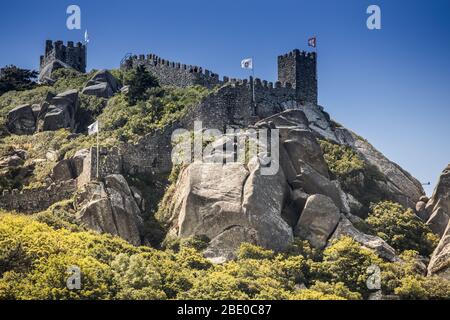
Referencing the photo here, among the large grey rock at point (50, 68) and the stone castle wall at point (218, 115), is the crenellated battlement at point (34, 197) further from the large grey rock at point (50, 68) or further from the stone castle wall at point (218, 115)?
the large grey rock at point (50, 68)

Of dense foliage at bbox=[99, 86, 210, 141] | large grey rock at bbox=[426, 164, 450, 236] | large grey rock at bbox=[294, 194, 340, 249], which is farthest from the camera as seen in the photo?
dense foliage at bbox=[99, 86, 210, 141]

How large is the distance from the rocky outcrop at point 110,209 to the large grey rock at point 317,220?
8341 millimetres

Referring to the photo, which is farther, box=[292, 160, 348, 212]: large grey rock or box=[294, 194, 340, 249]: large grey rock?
box=[292, 160, 348, 212]: large grey rock

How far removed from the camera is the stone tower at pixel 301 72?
225ft

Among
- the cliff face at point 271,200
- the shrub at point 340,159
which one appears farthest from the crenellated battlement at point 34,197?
the shrub at point 340,159

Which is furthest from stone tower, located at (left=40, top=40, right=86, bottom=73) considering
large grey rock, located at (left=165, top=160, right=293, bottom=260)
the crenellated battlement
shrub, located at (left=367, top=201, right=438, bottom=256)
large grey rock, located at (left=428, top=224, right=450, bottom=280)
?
large grey rock, located at (left=428, top=224, right=450, bottom=280)

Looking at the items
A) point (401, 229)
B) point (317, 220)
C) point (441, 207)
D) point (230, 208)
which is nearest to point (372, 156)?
point (441, 207)

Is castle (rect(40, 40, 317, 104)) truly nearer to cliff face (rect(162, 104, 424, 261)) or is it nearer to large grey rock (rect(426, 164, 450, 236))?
cliff face (rect(162, 104, 424, 261))

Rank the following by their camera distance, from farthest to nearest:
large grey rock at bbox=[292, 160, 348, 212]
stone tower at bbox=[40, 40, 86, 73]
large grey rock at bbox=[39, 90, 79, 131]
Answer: stone tower at bbox=[40, 40, 86, 73]
large grey rock at bbox=[39, 90, 79, 131]
large grey rock at bbox=[292, 160, 348, 212]

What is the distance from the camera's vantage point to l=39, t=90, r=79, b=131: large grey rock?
65.4 m

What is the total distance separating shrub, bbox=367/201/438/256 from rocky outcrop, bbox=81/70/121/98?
22188 mm

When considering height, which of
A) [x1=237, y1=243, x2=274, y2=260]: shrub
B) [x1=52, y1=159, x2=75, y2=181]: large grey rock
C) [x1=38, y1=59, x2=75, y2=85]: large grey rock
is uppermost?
[x1=38, y1=59, x2=75, y2=85]: large grey rock

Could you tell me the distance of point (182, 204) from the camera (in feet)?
176

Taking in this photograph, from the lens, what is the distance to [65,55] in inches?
3307
